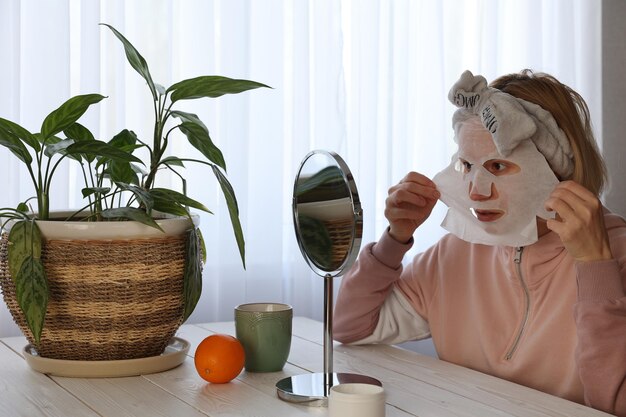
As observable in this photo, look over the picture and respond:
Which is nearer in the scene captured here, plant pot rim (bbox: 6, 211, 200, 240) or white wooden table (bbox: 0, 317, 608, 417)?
white wooden table (bbox: 0, 317, 608, 417)

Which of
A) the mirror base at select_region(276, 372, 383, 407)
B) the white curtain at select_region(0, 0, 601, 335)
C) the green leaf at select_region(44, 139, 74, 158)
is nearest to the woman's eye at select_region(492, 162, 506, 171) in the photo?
the mirror base at select_region(276, 372, 383, 407)

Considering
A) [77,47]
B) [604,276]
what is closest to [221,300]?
[77,47]

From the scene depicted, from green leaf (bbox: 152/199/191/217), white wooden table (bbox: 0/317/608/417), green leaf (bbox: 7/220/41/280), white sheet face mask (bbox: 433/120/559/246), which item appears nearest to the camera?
white wooden table (bbox: 0/317/608/417)

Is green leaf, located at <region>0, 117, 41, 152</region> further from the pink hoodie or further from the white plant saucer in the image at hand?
the pink hoodie

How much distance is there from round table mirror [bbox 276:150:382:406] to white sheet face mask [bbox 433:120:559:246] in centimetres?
37

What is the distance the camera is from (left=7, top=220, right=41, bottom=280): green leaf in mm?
1209

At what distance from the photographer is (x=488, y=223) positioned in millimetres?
1475

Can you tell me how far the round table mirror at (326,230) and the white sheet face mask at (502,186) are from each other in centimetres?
37

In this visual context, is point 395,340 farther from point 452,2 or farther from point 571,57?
point 571,57

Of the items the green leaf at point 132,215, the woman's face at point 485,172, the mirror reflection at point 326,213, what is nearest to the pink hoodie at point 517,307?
the woman's face at point 485,172

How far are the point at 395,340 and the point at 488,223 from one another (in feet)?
0.97

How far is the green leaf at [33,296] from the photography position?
119 cm

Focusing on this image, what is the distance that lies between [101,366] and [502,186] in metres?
0.71

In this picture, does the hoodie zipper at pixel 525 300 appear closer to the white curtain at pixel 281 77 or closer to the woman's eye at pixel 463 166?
the woman's eye at pixel 463 166
